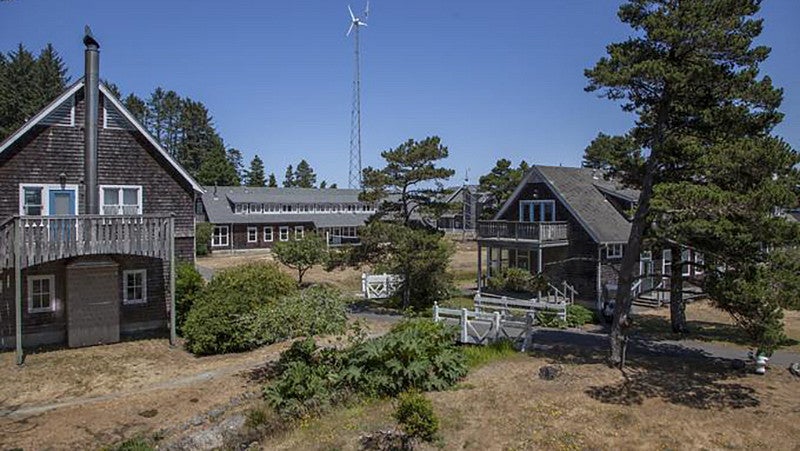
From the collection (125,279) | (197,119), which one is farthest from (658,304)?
(197,119)

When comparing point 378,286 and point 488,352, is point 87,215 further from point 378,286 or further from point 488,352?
point 378,286

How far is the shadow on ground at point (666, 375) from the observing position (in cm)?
1358

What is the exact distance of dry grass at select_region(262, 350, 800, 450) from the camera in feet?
38.2

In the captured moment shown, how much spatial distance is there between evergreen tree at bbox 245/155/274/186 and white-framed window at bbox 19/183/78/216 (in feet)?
317

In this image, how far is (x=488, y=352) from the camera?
18688 mm

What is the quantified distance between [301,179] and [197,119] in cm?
3960

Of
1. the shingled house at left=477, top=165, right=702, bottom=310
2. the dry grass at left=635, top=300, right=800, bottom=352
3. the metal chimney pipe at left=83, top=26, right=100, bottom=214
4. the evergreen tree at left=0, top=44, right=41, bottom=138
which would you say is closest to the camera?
the metal chimney pipe at left=83, top=26, right=100, bottom=214

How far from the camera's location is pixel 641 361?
1716cm

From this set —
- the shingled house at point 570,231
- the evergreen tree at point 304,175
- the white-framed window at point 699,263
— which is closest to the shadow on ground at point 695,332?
the white-framed window at point 699,263

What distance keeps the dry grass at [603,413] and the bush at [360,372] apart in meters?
0.53

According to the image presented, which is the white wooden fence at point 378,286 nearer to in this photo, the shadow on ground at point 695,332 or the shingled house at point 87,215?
the shingled house at point 87,215

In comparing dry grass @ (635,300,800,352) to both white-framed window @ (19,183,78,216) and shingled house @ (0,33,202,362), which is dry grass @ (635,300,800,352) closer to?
shingled house @ (0,33,202,362)

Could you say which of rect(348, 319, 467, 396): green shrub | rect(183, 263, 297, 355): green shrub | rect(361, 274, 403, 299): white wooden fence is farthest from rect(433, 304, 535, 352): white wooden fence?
rect(361, 274, 403, 299): white wooden fence

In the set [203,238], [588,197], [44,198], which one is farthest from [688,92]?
[203,238]
